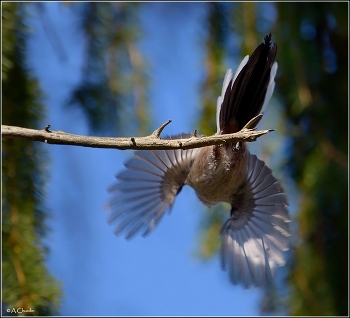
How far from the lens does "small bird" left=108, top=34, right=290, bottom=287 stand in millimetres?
1275

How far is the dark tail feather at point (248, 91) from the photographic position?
116 centimetres

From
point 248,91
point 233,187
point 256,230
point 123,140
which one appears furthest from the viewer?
point 256,230

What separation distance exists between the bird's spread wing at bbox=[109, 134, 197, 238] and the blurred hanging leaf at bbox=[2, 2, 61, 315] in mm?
278

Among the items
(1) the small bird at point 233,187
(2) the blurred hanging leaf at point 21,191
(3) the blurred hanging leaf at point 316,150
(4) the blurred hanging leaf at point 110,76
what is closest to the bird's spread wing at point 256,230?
(1) the small bird at point 233,187

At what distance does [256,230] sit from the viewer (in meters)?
1.54

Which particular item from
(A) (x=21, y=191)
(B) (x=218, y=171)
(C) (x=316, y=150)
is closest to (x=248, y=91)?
(B) (x=218, y=171)

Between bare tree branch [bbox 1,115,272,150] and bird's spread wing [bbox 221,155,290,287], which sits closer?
bare tree branch [bbox 1,115,272,150]

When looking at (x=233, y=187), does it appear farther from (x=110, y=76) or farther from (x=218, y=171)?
(x=110, y=76)

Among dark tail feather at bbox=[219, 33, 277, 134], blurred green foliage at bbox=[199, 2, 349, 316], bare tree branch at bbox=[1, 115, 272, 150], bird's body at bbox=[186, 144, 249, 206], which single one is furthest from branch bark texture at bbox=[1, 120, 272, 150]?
blurred green foliage at bbox=[199, 2, 349, 316]

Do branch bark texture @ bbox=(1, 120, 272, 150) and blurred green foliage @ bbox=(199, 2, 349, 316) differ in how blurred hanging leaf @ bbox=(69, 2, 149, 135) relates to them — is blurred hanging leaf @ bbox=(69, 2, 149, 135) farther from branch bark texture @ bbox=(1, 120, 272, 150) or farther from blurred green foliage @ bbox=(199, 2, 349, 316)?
branch bark texture @ bbox=(1, 120, 272, 150)

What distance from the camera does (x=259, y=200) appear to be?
153 cm

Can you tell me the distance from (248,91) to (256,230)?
17.4 inches

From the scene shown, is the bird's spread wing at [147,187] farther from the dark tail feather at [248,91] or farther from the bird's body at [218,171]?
the dark tail feather at [248,91]

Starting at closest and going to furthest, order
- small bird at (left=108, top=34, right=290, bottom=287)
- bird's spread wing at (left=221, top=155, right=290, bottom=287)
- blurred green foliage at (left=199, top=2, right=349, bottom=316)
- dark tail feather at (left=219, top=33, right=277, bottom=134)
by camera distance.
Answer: dark tail feather at (left=219, top=33, right=277, bottom=134) < small bird at (left=108, top=34, right=290, bottom=287) < bird's spread wing at (left=221, top=155, right=290, bottom=287) < blurred green foliage at (left=199, top=2, right=349, bottom=316)
